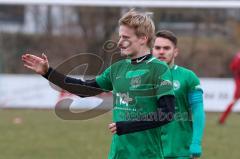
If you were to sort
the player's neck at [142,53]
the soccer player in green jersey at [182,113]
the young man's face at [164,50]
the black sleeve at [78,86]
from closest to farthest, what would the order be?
the player's neck at [142,53], the black sleeve at [78,86], the soccer player in green jersey at [182,113], the young man's face at [164,50]

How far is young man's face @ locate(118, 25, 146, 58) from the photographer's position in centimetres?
486

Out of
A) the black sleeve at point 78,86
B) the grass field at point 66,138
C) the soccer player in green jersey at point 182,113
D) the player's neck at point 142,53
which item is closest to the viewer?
the player's neck at point 142,53

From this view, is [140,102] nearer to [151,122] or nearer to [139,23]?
[151,122]

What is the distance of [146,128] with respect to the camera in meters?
4.79

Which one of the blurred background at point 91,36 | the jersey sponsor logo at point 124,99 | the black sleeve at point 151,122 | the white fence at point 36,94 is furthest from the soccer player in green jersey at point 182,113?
the white fence at point 36,94

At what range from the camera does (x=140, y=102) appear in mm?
4988

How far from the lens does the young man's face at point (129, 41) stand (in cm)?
486

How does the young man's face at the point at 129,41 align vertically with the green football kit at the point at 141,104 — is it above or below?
above

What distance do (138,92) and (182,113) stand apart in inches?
55.8

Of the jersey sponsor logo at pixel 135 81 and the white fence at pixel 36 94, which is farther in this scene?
the white fence at pixel 36 94

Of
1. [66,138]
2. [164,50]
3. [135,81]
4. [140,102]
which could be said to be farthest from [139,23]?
[66,138]

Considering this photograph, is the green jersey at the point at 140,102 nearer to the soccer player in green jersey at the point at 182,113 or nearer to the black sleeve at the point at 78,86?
the black sleeve at the point at 78,86

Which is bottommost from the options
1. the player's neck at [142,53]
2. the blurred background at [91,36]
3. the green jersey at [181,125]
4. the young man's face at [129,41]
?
the blurred background at [91,36]

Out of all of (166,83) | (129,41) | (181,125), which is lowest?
(181,125)
